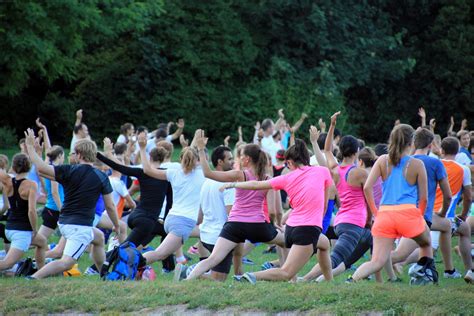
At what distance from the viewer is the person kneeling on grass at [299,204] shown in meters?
9.46

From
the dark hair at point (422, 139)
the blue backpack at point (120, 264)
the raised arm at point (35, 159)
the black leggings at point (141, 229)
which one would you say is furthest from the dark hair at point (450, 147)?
the raised arm at point (35, 159)

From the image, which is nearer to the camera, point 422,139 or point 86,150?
point 422,139

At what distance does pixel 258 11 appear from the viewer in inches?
1519

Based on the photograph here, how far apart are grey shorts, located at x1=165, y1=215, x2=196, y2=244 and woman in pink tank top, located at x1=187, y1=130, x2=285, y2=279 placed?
141 centimetres

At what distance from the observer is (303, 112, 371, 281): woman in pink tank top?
34.9 feet

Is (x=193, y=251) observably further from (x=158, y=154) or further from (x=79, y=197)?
(x=79, y=197)

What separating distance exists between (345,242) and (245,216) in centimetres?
142

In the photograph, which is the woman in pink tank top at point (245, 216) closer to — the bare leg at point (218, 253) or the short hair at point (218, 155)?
the bare leg at point (218, 253)

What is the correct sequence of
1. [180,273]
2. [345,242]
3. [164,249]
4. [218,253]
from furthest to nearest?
[164,249] < [345,242] < [180,273] < [218,253]

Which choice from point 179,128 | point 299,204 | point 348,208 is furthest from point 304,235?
point 179,128

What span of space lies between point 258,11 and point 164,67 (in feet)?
16.0

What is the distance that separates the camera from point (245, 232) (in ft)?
32.8

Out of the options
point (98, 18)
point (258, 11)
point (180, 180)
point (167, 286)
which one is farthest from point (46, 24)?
point (167, 286)

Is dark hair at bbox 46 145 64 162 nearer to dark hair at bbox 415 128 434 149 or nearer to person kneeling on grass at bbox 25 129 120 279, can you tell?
person kneeling on grass at bbox 25 129 120 279
